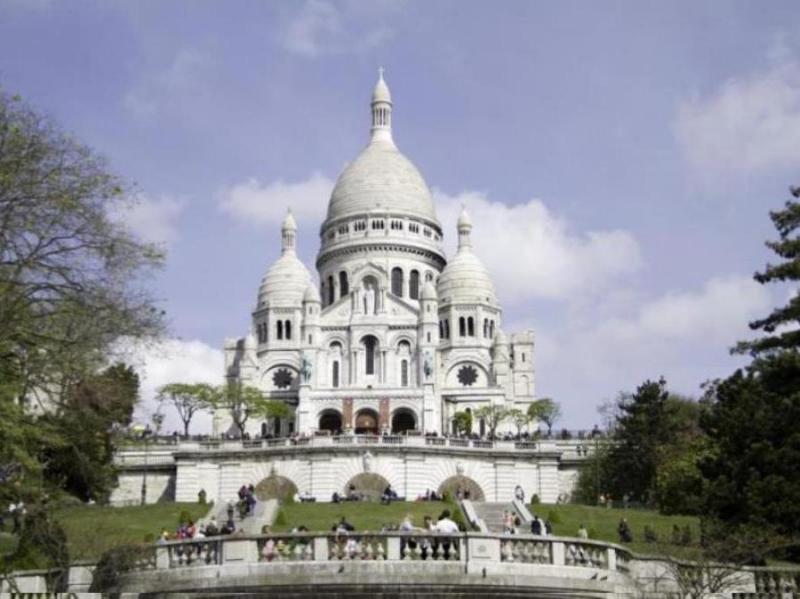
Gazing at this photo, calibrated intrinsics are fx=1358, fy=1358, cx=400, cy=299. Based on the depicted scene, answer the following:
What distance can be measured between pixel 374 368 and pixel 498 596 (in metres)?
83.3

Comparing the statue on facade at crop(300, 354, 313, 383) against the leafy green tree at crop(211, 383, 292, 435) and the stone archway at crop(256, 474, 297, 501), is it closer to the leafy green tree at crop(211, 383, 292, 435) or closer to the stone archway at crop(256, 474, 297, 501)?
the leafy green tree at crop(211, 383, 292, 435)

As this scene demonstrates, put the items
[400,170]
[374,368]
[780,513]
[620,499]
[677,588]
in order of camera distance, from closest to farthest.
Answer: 1. [677,588]
2. [780,513]
3. [620,499]
4. [374,368]
5. [400,170]

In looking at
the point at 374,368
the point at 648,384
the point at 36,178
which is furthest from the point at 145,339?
the point at 374,368

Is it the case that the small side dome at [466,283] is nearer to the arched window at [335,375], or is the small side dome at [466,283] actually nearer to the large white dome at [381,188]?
the large white dome at [381,188]

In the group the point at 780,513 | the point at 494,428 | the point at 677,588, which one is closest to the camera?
the point at 677,588

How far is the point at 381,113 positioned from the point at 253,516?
8757cm

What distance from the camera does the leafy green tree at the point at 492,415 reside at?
9788 centimetres

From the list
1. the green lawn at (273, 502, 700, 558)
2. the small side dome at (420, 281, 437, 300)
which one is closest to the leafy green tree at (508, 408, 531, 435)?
the small side dome at (420, 281, 437, 300)

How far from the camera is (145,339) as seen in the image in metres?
29.2

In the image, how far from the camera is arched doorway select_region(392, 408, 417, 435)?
332ft

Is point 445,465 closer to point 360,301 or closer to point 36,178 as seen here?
point 360,301

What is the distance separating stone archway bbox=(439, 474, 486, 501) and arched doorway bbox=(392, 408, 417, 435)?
27.0 metres

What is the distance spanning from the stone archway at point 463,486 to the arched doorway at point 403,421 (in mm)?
26980

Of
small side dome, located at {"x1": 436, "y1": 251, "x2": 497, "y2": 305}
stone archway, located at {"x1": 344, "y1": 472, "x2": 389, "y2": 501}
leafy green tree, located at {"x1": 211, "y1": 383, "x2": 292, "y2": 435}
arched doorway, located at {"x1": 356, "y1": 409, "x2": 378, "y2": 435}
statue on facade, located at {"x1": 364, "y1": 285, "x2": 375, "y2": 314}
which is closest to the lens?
stone archway, located at {"x1": 344, "y1": 472, "x2": 389, "y2": 501}
